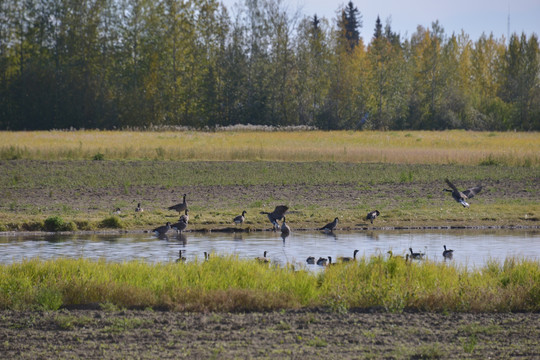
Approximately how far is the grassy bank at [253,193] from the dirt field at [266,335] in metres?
12.3

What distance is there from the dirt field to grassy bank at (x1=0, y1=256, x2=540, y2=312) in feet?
1.35

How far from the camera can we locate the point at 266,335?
32.8 ft

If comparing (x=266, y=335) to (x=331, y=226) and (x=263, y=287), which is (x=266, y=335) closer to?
(x=263, y=287)

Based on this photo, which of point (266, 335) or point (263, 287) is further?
point (263, 287)

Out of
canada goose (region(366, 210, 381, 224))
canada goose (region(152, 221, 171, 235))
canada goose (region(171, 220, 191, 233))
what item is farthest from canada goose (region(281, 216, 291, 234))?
canada goose (region(152, 221, 171, 235))

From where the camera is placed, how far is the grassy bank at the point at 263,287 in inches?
463

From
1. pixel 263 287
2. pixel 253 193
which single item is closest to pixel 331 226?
pixel 253 193

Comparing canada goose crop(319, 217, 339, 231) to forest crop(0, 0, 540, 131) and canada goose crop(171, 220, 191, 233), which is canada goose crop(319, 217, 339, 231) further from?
forest crop(0, 0, 540, 131)

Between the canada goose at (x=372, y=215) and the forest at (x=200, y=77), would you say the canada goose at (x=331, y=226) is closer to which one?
the canada goose at (x=372, y=215)

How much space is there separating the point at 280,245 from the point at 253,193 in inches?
388

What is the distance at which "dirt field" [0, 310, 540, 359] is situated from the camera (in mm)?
9117

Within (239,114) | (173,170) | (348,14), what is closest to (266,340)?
(173,170)

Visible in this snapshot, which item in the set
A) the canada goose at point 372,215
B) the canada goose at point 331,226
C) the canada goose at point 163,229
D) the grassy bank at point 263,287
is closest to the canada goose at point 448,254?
the grassy bank at point 263,287

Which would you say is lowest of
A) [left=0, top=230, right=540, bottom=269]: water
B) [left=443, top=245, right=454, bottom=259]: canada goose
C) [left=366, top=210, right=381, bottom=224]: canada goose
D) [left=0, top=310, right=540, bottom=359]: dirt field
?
[left=0, top=230, right=540, bottom=269]: water
